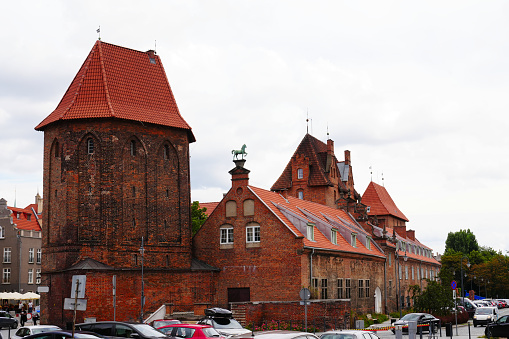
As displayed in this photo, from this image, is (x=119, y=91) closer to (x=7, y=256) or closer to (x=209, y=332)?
(x=209, y=332)

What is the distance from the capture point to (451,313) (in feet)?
156

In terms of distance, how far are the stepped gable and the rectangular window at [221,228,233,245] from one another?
2943cm

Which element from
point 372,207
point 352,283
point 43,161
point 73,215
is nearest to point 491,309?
point 352,283

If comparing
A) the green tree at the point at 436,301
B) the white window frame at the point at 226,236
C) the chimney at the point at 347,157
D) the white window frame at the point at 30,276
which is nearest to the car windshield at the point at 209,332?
the white window frame at the point at 226,236

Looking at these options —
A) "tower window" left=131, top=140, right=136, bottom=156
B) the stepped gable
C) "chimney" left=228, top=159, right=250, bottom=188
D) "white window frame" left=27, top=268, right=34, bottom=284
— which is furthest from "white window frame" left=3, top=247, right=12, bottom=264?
"chimney" left=228, top=159, right=250, bottom=188

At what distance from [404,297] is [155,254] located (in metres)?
33.8

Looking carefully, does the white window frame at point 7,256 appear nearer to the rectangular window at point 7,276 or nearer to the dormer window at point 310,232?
the rectangular window at point 7,276

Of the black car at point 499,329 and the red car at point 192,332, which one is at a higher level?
the red car at point 192,332

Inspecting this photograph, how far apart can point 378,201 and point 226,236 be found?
5776 cm

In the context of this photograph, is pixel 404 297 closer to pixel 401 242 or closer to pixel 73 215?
pixel 401 242

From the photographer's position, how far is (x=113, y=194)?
43.9 m

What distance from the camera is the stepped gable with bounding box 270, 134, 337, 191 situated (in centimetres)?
7588

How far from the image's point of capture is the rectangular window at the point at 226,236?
47281 mm

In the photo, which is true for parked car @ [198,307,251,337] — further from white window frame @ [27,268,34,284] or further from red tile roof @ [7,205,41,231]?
red tile roof @ [7,205,41,231]
